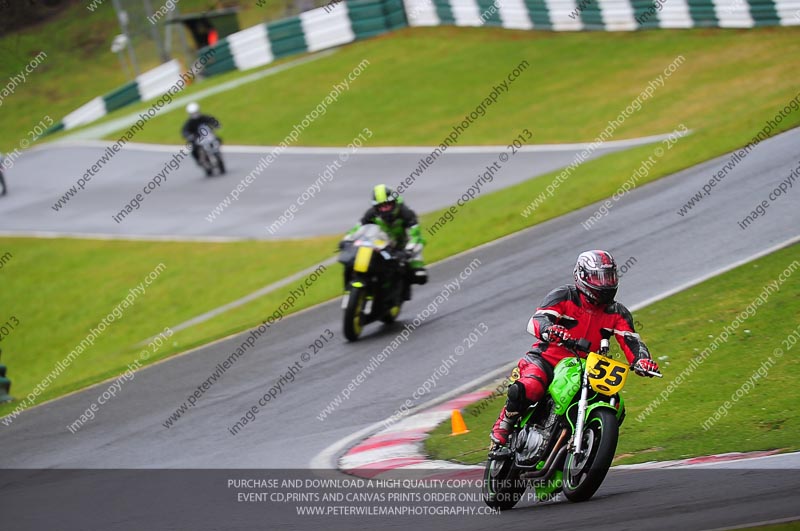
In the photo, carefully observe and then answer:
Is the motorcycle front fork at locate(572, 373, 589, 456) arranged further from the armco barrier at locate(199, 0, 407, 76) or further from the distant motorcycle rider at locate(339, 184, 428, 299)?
the armco barrier at locate(199, 0, 407, 76)

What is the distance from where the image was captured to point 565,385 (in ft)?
24.5

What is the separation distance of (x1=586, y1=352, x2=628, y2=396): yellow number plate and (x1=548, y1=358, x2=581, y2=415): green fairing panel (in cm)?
18

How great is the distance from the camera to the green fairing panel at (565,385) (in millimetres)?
7406

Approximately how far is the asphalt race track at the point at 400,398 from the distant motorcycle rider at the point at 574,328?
2.50 feet

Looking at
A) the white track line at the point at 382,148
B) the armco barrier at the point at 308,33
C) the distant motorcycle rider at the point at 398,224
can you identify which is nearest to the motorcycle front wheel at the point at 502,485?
the distant motorcycle rider at the point at 398,224

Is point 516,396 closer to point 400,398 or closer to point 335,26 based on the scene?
point 400,398

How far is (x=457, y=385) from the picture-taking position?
12.0m

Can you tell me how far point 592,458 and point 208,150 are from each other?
2330cm

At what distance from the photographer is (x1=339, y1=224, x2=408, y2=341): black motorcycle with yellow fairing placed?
1407 cm

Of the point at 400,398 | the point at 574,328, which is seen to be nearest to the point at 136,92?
the point at 400,398

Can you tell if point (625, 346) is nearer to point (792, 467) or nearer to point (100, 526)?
point (792, 467)

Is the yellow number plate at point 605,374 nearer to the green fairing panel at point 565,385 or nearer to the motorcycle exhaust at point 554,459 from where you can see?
the green fairing panel at point 565,385

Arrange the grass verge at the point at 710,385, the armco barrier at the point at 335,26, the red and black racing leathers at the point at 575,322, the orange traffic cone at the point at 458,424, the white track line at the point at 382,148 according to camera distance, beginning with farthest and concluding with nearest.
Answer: the armco barrier at the point at 335,26 < the white track line at the point at 382,148 < the orange traffic cone at the point at 458,424 < the grass verge at the point at 710,385 < the red and black racing leathers at the point at 575,322

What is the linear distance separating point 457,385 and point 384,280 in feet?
9.26
